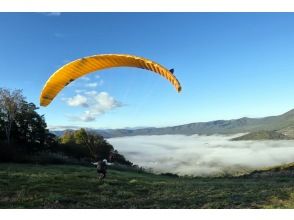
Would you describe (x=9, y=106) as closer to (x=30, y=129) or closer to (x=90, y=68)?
(x=30, y=129)

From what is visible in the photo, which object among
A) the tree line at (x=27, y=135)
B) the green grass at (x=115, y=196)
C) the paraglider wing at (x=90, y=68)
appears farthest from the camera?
the tree line at (x=27, y=135)

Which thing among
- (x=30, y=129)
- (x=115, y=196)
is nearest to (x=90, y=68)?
(x=115, y=196)

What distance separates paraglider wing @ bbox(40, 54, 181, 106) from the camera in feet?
67.1

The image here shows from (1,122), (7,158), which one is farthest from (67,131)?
(7,158)

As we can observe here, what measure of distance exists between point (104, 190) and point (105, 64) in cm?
946

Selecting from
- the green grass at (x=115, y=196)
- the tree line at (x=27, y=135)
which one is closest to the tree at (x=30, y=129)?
the tree line at (x=27, y=135)

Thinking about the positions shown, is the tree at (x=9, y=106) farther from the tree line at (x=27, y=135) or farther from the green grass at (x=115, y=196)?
the green grass at (x=115, y=196)

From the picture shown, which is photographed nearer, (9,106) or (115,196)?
(115,196)

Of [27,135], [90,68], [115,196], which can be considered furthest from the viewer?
[27,135]

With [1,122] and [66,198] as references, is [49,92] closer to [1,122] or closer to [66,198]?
[66,198]

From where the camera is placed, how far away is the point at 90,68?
77.4 ft

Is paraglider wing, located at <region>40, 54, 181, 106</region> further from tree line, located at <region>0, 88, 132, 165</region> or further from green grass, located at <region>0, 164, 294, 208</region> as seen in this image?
tree line, located at <region>0, 88, 132, 165</region>

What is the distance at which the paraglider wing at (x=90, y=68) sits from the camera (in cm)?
2044

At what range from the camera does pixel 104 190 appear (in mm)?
29016
